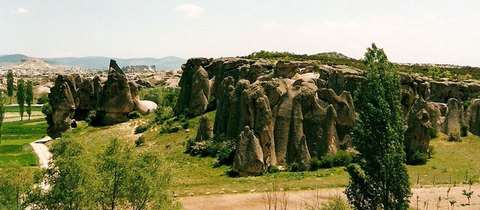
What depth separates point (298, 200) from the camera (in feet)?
126

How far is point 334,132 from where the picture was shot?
50.8 meters

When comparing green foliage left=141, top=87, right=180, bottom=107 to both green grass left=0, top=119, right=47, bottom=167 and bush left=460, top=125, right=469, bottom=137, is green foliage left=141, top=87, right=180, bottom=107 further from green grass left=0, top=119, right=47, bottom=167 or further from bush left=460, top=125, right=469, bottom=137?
bush left=460, top=125, right=469, bottom=137

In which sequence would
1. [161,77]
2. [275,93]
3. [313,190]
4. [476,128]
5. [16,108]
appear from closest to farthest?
[313,190]
[275,93]
[476,128]
[16,108]
[161,77]

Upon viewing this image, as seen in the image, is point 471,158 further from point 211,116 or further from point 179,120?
point 179,120

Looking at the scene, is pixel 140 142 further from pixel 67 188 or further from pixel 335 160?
pixel 67 188

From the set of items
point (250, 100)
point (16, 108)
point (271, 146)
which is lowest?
point (16, 108)

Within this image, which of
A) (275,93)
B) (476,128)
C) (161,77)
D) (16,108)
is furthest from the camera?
(161,77)

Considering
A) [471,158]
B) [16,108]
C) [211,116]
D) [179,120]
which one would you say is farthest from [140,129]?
[16,108]

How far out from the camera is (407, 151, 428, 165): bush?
4850 cm

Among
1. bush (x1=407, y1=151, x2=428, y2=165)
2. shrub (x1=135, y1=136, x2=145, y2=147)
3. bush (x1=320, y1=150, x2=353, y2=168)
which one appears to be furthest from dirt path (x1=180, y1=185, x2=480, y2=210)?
shrub (x1=135, y1=136, x2=145, y2=147)

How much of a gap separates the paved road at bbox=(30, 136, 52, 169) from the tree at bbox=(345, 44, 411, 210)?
1689 inches

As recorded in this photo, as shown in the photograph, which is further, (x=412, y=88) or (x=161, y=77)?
(x=161, y=77)

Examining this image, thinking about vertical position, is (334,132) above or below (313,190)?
above

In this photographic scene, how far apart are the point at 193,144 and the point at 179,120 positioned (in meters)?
16.5
